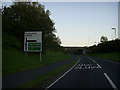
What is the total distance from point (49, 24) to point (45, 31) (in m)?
1.43

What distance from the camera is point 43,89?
1300 centimetres

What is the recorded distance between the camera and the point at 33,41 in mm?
40562

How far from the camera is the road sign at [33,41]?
39.9 meters

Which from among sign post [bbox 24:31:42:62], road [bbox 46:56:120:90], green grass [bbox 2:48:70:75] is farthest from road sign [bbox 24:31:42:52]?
road [bbox 46:56:120:90]

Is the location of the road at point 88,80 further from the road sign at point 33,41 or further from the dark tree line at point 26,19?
the dark tree line at point 26,19

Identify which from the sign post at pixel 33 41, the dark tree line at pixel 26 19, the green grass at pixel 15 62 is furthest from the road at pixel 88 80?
the dark tree line at pixel 26 19

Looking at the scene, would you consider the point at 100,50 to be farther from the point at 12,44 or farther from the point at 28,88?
the point at 28,88

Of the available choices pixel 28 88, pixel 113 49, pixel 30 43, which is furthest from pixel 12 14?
pixel 113 49

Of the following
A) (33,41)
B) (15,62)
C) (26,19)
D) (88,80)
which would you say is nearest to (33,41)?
(33,41)

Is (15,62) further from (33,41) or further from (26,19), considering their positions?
(26,19)

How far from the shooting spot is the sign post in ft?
131

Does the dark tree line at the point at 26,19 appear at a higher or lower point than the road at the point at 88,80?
higher

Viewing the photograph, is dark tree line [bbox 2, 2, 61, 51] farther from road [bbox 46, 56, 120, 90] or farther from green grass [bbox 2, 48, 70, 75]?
road [bbox 46, 56, 120, 90]

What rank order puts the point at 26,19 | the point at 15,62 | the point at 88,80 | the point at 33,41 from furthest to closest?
the point at 26,19
the point at 33,41
the point at 15,62
the point at 88,80
